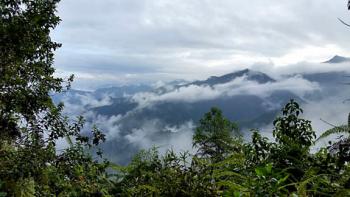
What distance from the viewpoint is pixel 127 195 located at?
3.39m

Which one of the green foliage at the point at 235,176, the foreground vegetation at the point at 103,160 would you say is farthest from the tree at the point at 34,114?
the green foliage at the point at 235,176

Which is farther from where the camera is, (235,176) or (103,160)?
(103,160)

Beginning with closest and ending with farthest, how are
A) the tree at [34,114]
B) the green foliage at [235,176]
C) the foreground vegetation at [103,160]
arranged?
1. the green foliage at [235,176]
2. the foreground vegetation at [103,160]
3. the tree at [34,114]

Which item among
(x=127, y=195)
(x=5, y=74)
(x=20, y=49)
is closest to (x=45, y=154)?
(x=5, y=74)

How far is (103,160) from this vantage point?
8.41m

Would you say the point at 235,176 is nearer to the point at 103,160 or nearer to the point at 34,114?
the point at 103,160

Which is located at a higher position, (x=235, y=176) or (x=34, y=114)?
(x=34, y=114)

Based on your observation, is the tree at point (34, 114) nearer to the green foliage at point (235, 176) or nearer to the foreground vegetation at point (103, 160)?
the foreground vegetation at point (103, 160)

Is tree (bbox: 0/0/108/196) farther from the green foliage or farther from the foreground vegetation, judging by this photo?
the green foliage

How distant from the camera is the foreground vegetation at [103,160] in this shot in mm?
2793

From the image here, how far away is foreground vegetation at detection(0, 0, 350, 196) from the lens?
2793 millimetres

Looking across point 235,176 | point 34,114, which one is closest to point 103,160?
point 34,114

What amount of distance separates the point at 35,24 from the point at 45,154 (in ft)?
11.6

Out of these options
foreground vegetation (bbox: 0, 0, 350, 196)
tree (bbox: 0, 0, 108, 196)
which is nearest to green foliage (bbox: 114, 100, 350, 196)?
foreground vegetation (bbox: 0, 0, 350, 196)
